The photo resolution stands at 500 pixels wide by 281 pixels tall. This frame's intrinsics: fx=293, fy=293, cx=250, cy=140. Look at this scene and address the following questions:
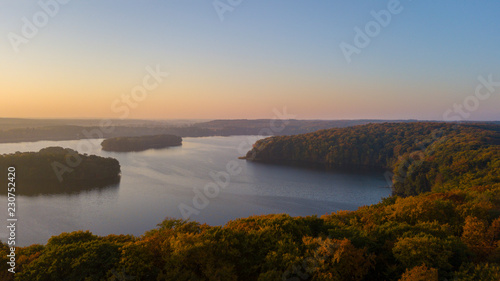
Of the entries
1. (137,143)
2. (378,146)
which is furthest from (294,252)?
(137,143)

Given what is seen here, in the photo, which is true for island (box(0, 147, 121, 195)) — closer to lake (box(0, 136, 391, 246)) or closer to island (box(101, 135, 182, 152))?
lake (box(0, 136, 391, 246))

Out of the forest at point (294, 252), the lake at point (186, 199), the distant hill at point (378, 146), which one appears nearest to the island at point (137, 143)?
the lake at point (186, 199)

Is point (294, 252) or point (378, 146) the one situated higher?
point (378, 146)

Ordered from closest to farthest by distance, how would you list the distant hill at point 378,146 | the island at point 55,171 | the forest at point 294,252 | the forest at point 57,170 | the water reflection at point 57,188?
the forest at point 294,252 < the water reflection at point 57,188 < the island at point 55,171 < the forest at point 57,170 < the distant hill at point 378,146

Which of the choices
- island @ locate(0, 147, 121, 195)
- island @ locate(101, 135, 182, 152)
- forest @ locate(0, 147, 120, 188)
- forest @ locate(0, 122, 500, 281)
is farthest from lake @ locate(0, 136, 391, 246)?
island @ locate(101, 135, 182, 152)

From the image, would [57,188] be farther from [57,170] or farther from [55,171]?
[57,170]

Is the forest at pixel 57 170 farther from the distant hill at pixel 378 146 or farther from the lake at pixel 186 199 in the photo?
the distant hill at pixel 378 146
